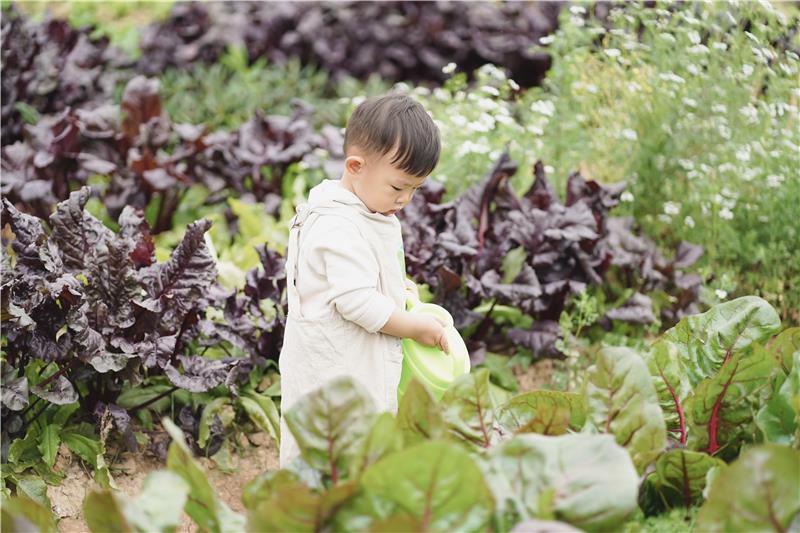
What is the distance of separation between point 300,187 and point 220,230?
0.54 m

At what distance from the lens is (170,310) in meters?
3.32

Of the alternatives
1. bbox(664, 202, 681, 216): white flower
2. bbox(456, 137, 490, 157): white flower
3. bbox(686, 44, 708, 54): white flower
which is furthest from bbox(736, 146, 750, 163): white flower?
bbox(456, 137, 490, 157): white flower

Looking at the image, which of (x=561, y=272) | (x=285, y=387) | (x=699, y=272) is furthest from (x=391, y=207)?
(x=699, y=272)

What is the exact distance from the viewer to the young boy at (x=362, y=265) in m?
2.64

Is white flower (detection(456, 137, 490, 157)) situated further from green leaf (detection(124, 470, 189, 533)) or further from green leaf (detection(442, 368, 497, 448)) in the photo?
green leaf (detection(124, 470, 189, 533))

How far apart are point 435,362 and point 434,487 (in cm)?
118

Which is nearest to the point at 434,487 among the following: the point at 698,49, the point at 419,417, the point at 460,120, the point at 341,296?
the point at 419,417

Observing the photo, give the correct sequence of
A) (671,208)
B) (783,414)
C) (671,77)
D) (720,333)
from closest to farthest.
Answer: (783,414) < (720,333) < (671,77) < (671,208)

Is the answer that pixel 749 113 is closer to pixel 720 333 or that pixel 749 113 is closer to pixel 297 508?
pixel 720 333

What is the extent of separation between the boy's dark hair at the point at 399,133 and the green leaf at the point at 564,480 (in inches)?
40.3

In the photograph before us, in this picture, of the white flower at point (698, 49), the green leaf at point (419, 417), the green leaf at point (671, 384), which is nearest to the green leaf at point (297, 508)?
the green leaf at point (419, 417)

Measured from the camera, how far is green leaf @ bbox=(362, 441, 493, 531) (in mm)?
1675

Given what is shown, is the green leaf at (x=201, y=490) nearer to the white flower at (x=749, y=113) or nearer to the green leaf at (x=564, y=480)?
the green leaf at (x=564, y=480)

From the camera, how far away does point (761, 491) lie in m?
1.75
